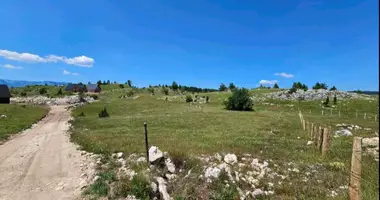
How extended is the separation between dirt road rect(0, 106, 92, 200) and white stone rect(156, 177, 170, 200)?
9.61 feet

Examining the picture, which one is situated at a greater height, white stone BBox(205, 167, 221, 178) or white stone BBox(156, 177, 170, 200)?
white stone BBox(205, 167, 221, 178)

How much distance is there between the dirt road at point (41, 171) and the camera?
397 inches

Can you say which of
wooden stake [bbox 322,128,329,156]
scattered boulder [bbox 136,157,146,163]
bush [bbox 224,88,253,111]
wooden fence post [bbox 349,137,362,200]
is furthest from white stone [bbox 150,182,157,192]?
bush [bbox 224,88,253,111]

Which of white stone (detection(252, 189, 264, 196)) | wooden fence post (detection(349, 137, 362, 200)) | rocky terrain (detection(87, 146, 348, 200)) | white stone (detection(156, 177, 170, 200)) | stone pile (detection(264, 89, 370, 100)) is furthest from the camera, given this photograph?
stone pile (detection(264, 89, 370, 100))

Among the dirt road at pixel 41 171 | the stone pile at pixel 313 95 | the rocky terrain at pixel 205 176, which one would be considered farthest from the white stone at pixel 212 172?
the stone pile at pixel 313 95

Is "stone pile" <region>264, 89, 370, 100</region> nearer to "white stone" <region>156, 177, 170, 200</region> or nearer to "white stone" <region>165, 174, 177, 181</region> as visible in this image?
"white stone" <region>165, 174, 177, 181</region>

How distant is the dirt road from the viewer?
10.1 m

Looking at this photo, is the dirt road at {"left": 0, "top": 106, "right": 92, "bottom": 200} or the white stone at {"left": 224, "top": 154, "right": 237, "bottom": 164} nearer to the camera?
the dirt road at {"left": 0, "top": 106, "right": 92, "bottom": 200}

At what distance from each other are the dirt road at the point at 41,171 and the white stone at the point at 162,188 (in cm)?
293

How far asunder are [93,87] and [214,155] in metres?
145

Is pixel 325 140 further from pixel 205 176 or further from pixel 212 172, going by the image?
pixel 205 176

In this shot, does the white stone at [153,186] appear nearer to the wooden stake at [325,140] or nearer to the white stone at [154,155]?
the white stone at [154,155]

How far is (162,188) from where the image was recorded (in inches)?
381

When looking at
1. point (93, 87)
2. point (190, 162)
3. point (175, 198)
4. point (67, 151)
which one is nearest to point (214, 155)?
point (190, 162)
